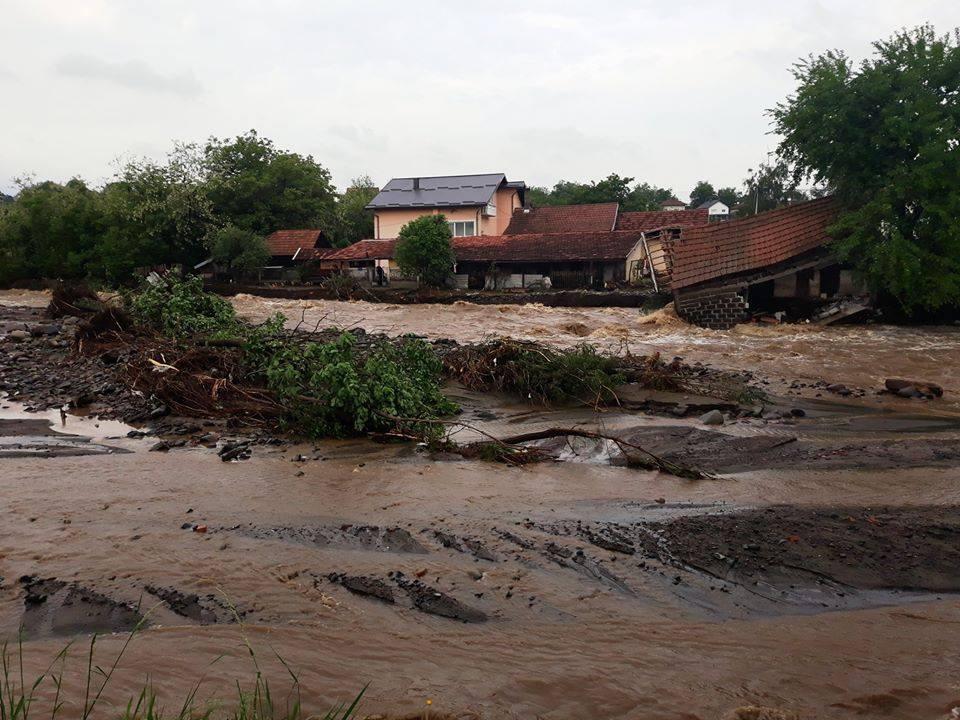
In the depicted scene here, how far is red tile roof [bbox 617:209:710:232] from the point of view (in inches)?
1484

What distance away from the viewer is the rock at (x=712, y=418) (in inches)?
379

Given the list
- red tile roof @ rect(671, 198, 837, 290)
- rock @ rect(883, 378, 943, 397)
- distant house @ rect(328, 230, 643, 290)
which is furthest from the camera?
distant house @ rect(328, 230, 643, 290)

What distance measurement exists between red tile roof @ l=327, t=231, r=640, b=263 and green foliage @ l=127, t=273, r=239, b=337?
60.8 feet

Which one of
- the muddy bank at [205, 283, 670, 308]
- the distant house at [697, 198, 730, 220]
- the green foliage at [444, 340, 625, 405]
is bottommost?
the green foliage at [444, 340, 625, 405]

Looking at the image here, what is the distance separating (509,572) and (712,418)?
5643 millimetres

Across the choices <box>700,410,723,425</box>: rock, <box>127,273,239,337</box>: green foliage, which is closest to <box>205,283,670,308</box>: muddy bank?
<box>127,273,239,337</box>: green foliage

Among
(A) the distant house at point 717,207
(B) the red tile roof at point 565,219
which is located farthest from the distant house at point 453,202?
(A) the distant house at point 717,207

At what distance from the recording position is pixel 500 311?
26.1 meters

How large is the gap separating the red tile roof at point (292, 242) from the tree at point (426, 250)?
6533 mm

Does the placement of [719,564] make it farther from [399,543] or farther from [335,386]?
[335,386]

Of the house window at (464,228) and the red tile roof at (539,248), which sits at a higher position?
the house window at (464,228)

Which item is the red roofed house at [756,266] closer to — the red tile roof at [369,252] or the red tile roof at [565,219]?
the red tile roof at [369,252]

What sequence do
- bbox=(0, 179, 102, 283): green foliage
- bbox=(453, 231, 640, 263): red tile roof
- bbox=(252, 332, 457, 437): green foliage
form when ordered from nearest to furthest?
bbox=(252, 332, 457, 437): green foliage < bbox=(453, 231, 640, 263): red tile roof < bbox=(0, 179, 102, 283): green foliage

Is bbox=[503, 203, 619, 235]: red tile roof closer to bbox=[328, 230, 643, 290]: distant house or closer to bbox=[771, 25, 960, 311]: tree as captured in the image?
bbox=[328, 230, 643, 290]: distant house
